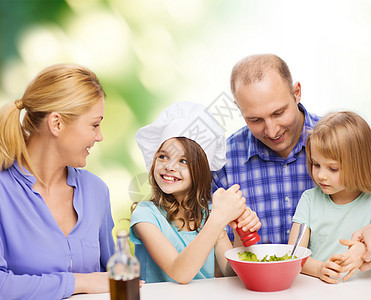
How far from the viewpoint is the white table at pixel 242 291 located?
3.94ft

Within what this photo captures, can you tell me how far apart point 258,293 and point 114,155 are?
2033mm

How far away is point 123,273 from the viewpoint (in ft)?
2.86

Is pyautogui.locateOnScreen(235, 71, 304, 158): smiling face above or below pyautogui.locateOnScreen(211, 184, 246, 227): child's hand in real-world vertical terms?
above

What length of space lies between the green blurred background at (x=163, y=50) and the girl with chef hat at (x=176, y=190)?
4.41ft

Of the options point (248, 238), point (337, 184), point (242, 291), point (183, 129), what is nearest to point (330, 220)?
point (337, 184)

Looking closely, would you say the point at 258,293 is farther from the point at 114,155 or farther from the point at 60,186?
the point at 114,155

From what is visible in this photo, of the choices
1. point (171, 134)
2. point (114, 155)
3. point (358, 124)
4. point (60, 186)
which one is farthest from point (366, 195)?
point (114, 155)

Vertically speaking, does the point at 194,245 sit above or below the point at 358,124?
below

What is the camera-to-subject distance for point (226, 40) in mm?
3361

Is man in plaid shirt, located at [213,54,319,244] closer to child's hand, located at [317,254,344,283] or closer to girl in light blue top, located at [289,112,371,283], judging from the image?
girl in light blue top, located at [289,112,371,283]

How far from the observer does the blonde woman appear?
1.31 m

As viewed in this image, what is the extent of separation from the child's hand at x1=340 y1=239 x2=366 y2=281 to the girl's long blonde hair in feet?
1.83

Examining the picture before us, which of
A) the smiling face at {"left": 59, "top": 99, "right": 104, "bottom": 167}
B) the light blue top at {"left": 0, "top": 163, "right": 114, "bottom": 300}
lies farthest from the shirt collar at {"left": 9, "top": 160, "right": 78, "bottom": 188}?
the smiling face at {"left": 59, "top": 99, "right": 104, "bottom": 167}

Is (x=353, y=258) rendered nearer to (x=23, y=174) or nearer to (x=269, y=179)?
(x=269, y=179)
